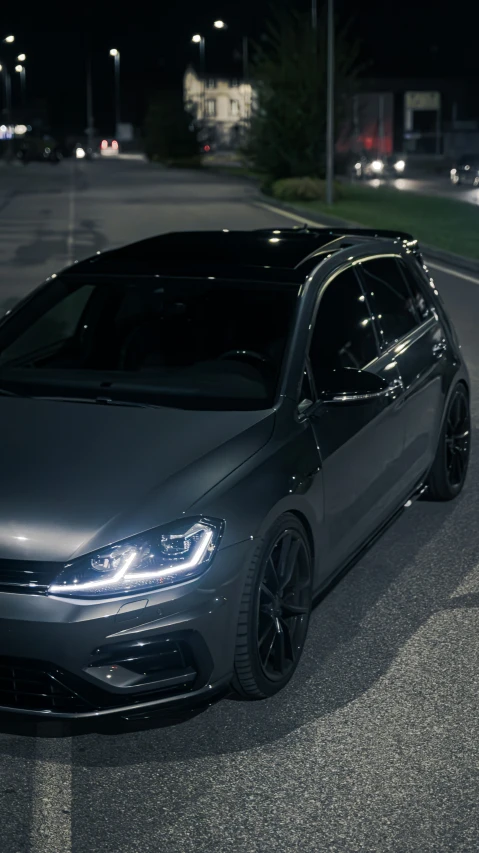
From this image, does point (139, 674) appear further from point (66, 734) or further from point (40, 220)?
point (40, 220)

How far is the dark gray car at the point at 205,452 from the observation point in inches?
158

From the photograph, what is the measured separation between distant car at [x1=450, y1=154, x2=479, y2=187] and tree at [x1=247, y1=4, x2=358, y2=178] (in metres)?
9.33

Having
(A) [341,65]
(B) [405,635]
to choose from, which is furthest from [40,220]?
(B) [405,635]

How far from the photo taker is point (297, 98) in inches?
1832

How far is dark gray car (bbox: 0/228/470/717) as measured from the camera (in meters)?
4.00

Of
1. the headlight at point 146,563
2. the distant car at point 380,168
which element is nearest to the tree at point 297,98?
the distant car at point 380,168

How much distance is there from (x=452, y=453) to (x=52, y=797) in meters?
3.71

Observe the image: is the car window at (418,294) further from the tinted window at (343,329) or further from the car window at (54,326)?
the car window at (54,326)

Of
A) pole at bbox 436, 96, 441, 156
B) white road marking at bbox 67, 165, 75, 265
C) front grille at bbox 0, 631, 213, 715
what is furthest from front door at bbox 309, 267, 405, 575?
pole at bbox 436, 96, 441, 156

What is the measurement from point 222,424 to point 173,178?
61.5 meters

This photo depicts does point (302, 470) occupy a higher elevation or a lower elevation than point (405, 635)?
higher

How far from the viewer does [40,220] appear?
108ft

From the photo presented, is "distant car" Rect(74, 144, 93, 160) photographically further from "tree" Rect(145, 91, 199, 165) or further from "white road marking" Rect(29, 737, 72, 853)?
"white road marking" Rect(29, 737, 72, 853)

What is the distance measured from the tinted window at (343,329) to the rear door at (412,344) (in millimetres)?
144
